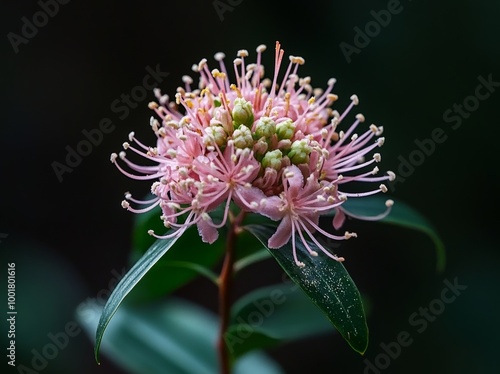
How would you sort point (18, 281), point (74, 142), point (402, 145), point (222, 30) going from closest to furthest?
point (402, 145) < point (18, 281) < point (222, 30) < point (74, 142)

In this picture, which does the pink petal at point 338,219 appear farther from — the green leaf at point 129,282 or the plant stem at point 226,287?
the green leaf at point 129,282

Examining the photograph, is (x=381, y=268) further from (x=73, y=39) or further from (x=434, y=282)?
(x=73, y=39)

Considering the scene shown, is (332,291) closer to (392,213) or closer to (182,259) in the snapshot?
(392,213)

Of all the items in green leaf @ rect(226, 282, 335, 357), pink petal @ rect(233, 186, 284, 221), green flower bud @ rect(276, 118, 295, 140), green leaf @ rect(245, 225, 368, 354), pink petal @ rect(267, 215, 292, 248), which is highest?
green flower bud @ rect(276, 118, 295, 140)

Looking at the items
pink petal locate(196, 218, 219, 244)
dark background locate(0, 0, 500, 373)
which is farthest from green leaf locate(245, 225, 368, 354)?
dark background locate(0, 0, 500, 373)

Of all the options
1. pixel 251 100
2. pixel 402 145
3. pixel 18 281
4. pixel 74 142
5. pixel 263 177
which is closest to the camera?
pixel 263 177

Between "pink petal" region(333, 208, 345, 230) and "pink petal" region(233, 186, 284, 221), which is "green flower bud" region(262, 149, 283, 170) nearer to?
"pink petal" region(233, 186, 284, 221)

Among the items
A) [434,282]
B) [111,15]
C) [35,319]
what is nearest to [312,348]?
[434,282]
